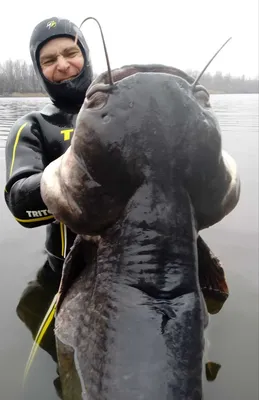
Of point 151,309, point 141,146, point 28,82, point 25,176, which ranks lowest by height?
point 28,82

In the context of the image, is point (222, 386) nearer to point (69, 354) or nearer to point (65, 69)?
point (69, 354)

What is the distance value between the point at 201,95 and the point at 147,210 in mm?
488

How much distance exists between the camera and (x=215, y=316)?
3.04m

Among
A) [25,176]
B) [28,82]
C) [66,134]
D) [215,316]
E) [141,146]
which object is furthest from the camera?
[28,82]

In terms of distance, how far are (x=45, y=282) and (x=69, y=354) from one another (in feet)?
5.24

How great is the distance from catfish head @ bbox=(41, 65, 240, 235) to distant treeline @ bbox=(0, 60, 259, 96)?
4111cm

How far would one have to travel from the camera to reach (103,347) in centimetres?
158

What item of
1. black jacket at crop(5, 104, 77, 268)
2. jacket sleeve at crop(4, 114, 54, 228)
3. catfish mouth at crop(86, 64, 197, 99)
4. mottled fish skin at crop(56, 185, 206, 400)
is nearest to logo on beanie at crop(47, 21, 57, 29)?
black jacket at crop(5, 104, 77, 268)

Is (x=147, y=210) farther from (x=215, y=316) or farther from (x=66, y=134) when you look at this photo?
(x=215, y=316)

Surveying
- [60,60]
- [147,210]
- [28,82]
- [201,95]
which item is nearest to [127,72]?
[201,95]

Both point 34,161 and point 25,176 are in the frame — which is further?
A: point 34,161

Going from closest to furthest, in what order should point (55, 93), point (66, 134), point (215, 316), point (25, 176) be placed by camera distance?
point (25, 176)
point (66, 134)
point (55, 93)
point (215, 316)

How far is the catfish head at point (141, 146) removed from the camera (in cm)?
151

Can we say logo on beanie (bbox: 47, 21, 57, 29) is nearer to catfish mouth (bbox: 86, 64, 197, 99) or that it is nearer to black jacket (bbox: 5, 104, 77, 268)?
A: black jacket (bbox: 5, 104, 77, 268)
